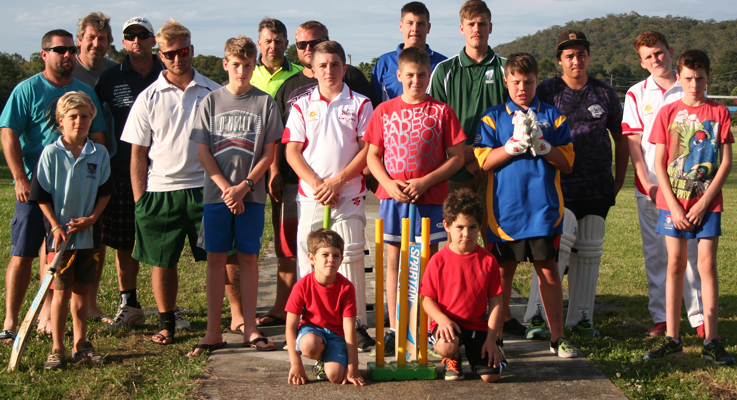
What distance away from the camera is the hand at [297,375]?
3984mm

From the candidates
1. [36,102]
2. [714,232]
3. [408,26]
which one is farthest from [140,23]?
[714,232]

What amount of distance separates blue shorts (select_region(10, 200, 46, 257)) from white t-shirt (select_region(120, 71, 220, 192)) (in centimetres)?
79

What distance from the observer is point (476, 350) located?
4.14 m

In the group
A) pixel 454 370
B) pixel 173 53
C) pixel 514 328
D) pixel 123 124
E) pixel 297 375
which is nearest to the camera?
pixel 297 375

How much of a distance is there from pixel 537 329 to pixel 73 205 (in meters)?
3.35

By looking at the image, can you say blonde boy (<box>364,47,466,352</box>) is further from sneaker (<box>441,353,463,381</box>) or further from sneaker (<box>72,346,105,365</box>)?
sneaker (<box>72,346,105,365</box>)

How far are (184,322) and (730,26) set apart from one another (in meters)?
145

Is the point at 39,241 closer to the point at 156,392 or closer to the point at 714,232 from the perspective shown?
the point at 156,392

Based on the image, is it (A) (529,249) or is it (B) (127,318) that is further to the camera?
(B) (127,318)

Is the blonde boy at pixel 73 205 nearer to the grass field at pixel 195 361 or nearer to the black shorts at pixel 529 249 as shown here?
the grass field at pixel 195 361

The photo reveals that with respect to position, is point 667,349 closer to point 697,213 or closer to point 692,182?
point 697,213

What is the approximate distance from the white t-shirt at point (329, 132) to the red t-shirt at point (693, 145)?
210 cm

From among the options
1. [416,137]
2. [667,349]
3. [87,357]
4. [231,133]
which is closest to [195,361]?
[87,357]

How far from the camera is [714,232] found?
4.62 metres
